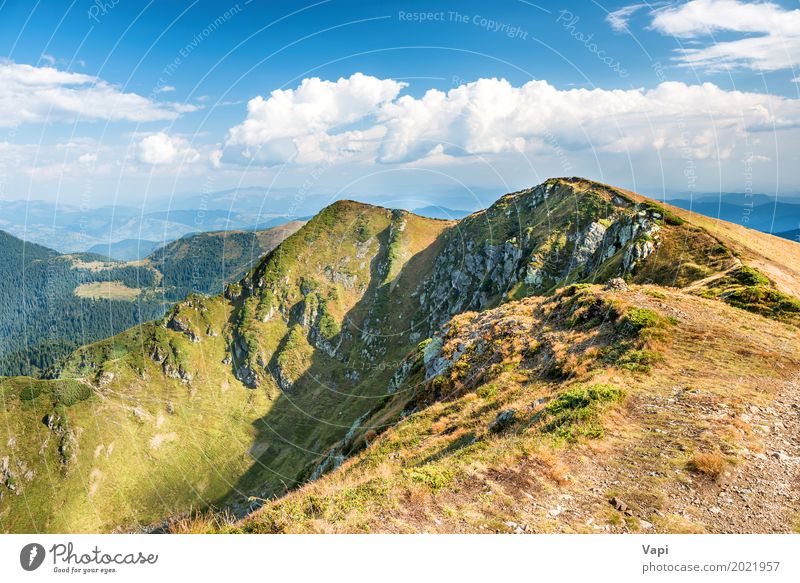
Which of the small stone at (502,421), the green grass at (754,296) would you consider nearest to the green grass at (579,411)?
the small stone at (502,421)

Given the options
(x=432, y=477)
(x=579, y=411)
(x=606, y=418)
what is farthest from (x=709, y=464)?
(x=432, y=477)

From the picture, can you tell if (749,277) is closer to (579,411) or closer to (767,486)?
(579,411)

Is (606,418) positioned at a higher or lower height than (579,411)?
lower

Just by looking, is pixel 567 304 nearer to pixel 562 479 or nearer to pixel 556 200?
pixel 562 479

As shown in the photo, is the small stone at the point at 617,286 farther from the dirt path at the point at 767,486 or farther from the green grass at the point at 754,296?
the dirt path at the point at 767,486

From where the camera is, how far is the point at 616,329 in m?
30.8

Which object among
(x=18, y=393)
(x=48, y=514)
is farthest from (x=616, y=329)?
(x=18, y=393)

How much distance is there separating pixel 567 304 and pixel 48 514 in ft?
721

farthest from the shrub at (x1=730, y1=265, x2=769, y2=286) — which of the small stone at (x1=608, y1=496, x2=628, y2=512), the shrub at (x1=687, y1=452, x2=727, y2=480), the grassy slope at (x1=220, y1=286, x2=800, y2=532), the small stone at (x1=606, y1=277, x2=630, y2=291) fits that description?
the small stone at (x1=608, y1=496, x2=628, y2=512)

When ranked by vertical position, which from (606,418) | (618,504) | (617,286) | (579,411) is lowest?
(618,504)
